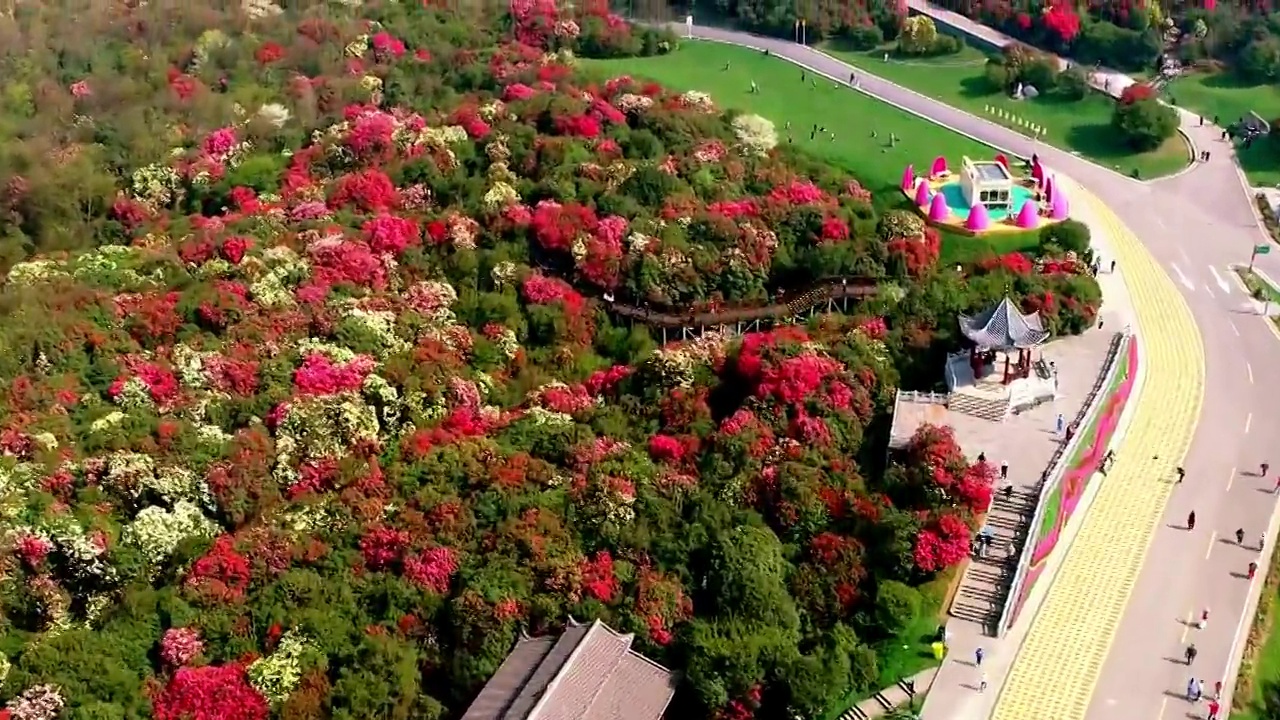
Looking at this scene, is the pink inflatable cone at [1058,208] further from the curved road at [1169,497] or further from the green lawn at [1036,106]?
A: the green lawn at [1036,106]

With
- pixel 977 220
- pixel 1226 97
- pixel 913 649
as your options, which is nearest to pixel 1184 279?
pixel 977 220

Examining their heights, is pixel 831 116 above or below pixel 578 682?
below

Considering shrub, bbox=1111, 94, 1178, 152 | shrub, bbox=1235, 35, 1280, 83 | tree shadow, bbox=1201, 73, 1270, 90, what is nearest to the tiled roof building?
shrub, bbox=1111, 94, 1178, 152

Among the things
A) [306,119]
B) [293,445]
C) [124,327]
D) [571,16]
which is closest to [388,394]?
[293,445]

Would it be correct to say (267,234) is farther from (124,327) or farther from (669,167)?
(669,167)

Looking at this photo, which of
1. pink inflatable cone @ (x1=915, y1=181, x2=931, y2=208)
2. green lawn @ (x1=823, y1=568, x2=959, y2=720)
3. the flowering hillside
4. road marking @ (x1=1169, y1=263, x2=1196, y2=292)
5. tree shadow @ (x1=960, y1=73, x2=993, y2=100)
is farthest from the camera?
tree shadow @ (x1=960, y1=73, x2=993, y2=100)

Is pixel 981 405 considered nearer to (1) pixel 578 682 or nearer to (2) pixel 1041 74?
(1) pixel 578 682

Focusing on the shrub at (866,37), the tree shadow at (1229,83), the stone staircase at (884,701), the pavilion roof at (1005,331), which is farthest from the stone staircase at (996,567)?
the shrub at (866,37)

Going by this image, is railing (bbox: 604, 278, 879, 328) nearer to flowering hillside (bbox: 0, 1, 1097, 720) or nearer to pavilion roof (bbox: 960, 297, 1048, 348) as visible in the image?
flowering hillside (bbox: 0, 1, 1097, 720)
